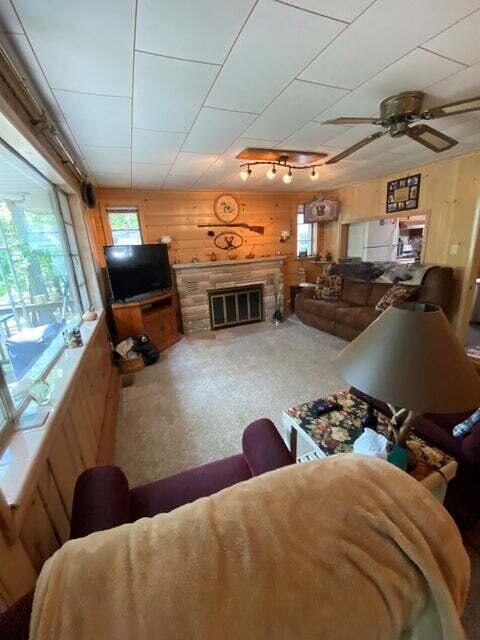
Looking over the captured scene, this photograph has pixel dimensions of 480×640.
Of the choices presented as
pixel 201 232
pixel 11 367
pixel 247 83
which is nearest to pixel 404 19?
pixel 247 83

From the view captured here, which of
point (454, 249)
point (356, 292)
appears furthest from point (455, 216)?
point (356, 292)

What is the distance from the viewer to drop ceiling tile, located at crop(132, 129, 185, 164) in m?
2.21

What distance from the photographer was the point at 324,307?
430cm

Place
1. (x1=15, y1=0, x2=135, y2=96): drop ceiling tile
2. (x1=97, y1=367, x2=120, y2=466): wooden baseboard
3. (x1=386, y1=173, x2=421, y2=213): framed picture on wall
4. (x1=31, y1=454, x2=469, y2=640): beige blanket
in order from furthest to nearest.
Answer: (x1=386, y1=173, x2=421, y2=213): framed picture on wall
(x1=97, y1=367, x2=120, y2=466): wooden baseboard
(x1=15, y1=0, x2=135, y2=96): drop ceiling tile
(x1=31, y1=454, x2=469, y2=640): beige blanket

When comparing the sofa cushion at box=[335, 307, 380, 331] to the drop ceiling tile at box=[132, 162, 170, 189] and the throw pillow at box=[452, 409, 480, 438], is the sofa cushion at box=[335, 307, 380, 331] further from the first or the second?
the drop ceiling tile at box=[132, 162, 170, 189]

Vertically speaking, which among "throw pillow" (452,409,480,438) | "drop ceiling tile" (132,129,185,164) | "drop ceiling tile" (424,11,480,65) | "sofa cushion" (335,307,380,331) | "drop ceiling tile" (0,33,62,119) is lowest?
"sofa cushion" (335,307,380,331)

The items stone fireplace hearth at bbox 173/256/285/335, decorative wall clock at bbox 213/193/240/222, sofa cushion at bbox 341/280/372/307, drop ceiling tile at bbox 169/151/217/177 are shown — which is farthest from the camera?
decorative wall clock at bbox 213/193/240/222

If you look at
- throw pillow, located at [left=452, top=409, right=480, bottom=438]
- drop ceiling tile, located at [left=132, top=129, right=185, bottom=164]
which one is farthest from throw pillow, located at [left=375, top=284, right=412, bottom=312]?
drop ceiling tile, located at [left=132, top=129, right=185, bottom=164]

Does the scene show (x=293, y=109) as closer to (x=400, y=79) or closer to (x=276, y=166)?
(x=400, y=79)

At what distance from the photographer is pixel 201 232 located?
4680 mm

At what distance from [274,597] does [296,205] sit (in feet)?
18.5

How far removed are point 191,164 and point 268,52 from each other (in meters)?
1.91

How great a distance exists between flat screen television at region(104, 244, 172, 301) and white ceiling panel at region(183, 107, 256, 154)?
1660 mm

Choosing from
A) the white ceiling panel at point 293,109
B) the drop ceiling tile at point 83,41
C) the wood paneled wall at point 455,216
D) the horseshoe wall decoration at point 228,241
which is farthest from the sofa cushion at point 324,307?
the drop ceiling tile at point 83,41
